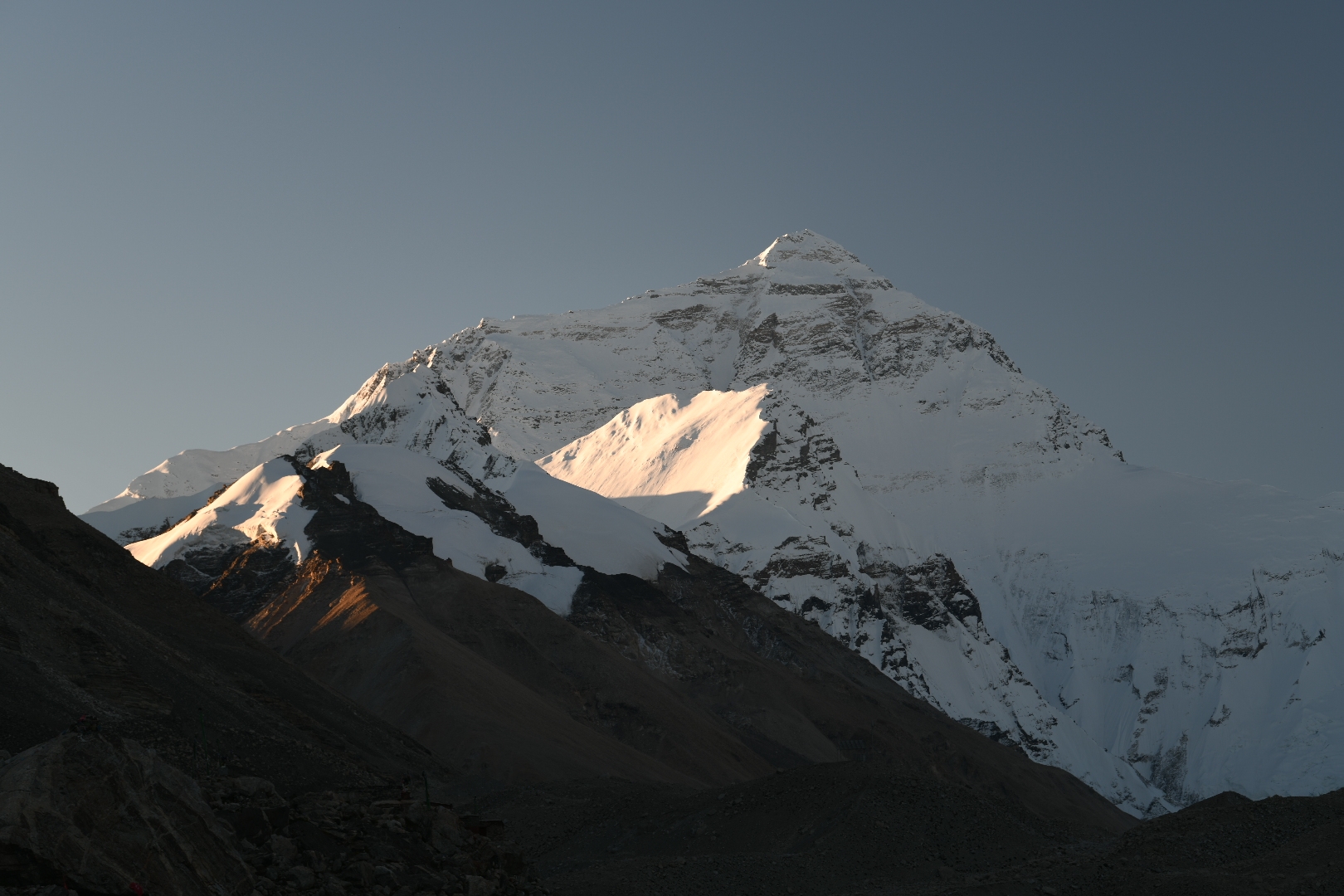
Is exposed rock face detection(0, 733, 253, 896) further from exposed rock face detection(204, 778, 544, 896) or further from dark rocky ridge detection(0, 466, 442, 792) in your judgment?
dark rocky ridge detection(0, 466, 442, 792)

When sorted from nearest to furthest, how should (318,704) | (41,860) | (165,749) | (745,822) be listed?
(41,860) → (165,749) → (745,822) → (318,704)

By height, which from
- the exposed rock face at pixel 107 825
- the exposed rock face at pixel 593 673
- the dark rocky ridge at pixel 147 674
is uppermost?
the exposed rock face at pixel 593 673

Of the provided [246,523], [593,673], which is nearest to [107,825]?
[593,673]

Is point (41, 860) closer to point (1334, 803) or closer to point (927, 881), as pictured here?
point (927, 881)

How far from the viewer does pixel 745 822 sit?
44188mm

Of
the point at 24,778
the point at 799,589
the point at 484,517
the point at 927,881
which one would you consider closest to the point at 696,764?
the point at 484,517

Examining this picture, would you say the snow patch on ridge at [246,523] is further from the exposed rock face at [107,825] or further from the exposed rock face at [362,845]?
the exposed rock face at [107,825]

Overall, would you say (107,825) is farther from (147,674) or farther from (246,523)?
(246,523)

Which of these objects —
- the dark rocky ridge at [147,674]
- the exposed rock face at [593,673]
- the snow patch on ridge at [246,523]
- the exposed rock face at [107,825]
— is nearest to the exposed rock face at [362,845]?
the exposed rock face at [107,825]

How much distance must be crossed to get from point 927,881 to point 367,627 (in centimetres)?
5183

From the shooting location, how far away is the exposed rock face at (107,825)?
1902 centimetres

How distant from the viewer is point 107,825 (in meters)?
20.0

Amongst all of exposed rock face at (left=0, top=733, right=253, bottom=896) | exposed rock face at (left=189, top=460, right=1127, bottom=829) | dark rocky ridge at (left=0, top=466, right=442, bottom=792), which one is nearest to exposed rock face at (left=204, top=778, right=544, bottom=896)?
exposed rock face at (left=0, top=733, right=253, bottom=896)

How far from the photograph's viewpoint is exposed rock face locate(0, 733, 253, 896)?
19016mm
